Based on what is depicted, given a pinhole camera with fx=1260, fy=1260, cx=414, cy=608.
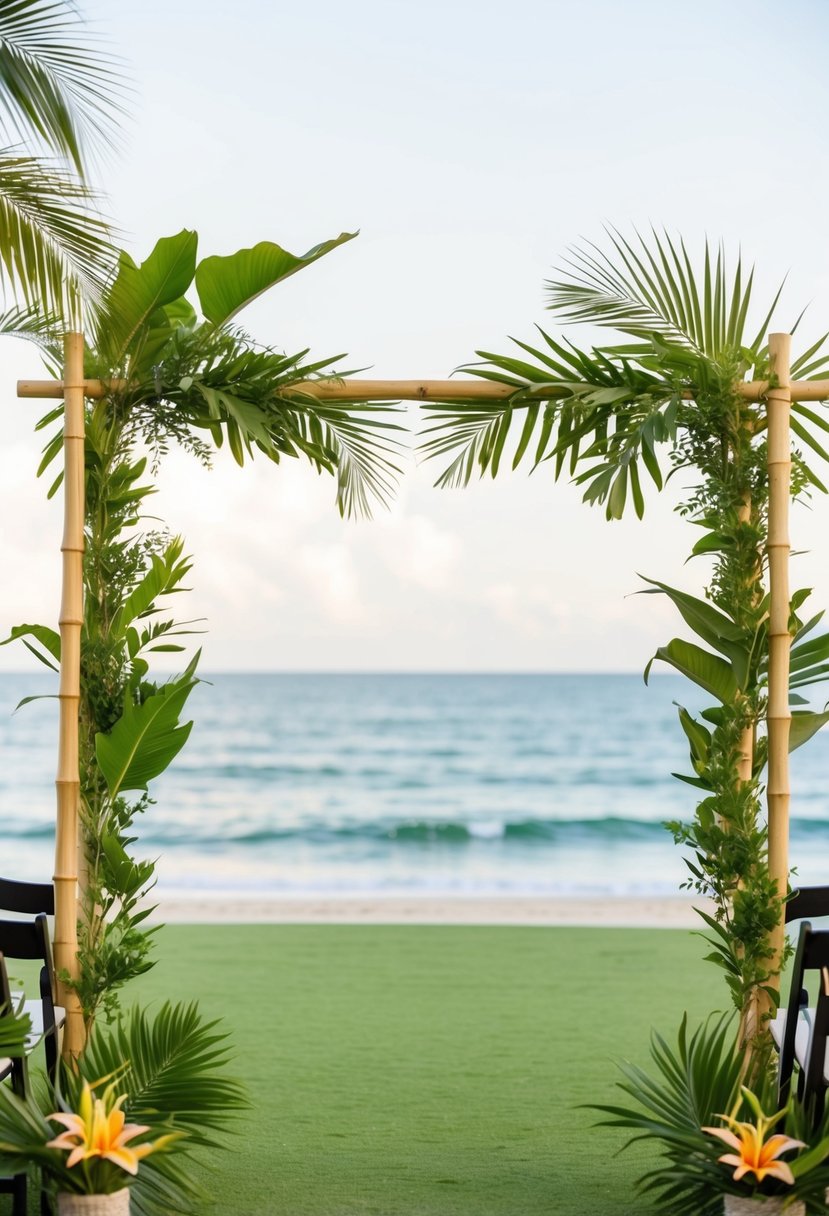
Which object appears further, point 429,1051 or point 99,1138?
point 429,1051

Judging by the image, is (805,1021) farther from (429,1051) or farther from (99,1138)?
(429,1051)

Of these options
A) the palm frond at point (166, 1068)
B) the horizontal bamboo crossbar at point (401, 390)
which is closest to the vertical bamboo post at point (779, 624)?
the horizontal bamboo crossbar at point (401, 390)

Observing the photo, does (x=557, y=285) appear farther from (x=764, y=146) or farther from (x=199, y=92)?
(x=764, y=146)

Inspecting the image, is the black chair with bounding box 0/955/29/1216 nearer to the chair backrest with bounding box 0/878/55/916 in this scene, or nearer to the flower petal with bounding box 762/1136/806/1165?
the chair backrest with bounding box 0/878/55/916

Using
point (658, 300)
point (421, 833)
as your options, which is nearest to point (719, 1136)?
point (658, 300)

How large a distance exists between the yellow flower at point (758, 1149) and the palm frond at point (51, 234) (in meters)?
2.73

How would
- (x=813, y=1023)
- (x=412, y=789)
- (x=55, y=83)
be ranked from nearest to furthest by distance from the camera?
(x=813, y=1023), (x=55, y=83), (x=412, y=789)

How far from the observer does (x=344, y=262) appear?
A: 58.7 ft

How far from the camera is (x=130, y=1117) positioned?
3.23m

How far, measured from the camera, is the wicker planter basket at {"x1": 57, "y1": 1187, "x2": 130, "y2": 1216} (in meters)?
2.79

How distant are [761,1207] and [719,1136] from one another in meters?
0.17

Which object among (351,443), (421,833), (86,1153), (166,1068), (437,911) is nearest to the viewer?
(86,1153)

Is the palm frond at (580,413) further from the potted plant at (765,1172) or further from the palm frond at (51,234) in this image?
the potted plant at (765,1172)

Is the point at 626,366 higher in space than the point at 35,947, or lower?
higher
